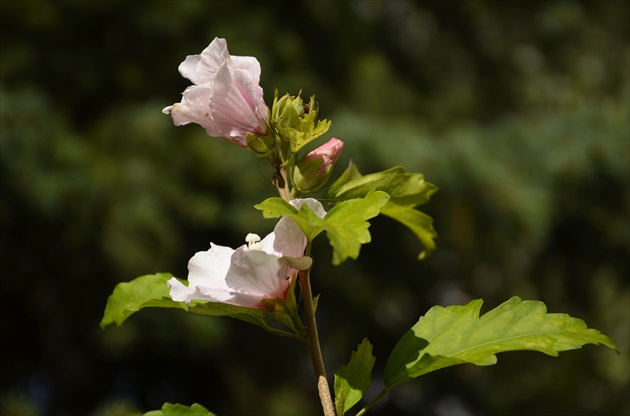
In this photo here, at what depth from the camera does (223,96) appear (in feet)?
1.25

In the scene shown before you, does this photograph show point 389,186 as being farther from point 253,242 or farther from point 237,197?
point 237,197

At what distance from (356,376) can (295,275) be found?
7cm

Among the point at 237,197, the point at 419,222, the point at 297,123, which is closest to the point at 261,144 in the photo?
the point at 297,123

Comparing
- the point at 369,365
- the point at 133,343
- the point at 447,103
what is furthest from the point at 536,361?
the point at 369,365

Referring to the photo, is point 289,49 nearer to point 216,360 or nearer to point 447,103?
point 447,103

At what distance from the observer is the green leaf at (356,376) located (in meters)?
0.40

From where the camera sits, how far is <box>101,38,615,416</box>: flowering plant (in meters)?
0.36

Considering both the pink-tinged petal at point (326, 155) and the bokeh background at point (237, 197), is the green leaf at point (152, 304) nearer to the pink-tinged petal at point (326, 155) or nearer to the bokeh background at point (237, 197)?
the pink-tinged petal at point (326, 155)

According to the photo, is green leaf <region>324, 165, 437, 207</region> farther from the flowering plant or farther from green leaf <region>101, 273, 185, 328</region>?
green leaf <region>101, 273, 185, 328</region>

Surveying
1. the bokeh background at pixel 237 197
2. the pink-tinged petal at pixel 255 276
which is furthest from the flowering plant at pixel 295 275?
the bokeh background at pixel 237 197

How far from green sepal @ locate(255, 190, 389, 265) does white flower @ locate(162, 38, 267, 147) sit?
0.23ft

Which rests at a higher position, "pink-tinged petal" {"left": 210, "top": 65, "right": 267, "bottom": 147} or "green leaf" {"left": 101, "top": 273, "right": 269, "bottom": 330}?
"pink-tinged petal" {"left": 210, "top": 65, "right": 267, "bottom": 147}

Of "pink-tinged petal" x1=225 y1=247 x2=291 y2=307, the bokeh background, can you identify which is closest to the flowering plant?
"pink-tinged petal" x1=225 y1=247 x2=291 y2=307

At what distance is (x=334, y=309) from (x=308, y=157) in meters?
1.65
